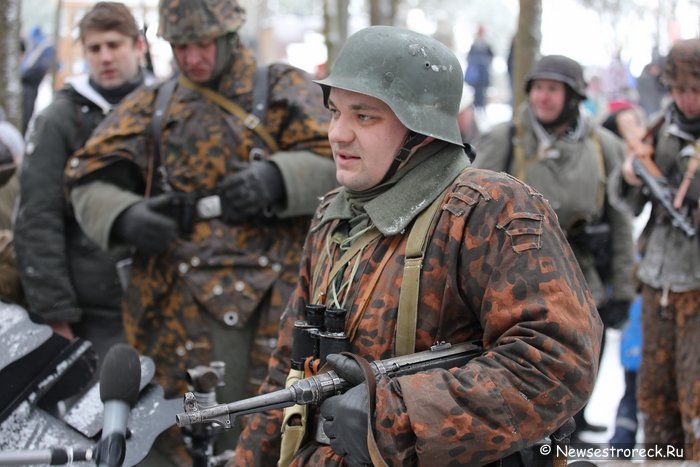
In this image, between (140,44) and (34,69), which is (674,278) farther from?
(34,69)

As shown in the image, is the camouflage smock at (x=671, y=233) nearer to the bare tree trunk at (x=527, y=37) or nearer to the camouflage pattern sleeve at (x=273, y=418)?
the bare tree trunk at (x=527, y=37)

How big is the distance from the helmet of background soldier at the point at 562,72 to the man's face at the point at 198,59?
2.45m

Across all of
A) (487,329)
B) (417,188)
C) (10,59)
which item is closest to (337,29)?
(10,59)

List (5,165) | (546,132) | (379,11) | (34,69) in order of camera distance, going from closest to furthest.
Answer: (5,165) → (546,132) → (379,11) → (34,69)

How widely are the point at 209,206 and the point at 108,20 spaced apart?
62.7 inches

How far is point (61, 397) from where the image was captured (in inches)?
136

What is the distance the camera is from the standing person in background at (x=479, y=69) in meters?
21.8

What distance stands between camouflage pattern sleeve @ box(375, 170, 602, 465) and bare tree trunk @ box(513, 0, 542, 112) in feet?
16.2

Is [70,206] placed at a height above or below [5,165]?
Result: below

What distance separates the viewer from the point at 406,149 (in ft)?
9.81

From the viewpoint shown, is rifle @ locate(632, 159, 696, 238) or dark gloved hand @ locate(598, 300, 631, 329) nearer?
rifle @ locate(632, 159, 696, 238)

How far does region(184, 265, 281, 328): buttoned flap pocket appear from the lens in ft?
16.4

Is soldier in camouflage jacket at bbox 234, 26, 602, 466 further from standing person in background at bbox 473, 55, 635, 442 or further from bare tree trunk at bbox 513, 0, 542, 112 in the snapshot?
bare tree trunk at bbox 513, 0, 542, 112

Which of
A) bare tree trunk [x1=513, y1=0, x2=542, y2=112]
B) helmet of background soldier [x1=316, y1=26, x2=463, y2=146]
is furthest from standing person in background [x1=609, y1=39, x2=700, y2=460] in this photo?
helmet of background soldier [x1=316, y1=26, x2=463, y2=146]
